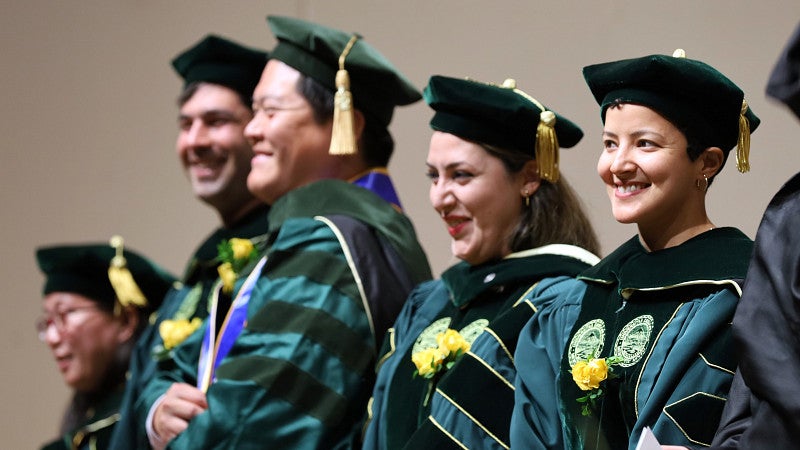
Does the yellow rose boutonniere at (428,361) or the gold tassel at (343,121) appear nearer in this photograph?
the yellow rose boutonniere at (428,361)

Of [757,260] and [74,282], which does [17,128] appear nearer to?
[74,282]

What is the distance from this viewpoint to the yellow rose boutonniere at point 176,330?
14.7 feet

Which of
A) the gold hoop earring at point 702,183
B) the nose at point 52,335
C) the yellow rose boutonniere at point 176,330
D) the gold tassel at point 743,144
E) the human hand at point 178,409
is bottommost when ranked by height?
the nose at point 52,335

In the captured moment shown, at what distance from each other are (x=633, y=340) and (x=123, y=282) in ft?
9.64

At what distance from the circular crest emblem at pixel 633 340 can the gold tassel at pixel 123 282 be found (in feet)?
9.42

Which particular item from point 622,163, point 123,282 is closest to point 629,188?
point 622,163

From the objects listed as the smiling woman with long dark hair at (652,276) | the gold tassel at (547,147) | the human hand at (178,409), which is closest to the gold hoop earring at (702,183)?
the smiling woman with long dark hair at (652,276)

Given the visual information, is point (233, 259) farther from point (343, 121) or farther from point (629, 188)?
point (629, 188)

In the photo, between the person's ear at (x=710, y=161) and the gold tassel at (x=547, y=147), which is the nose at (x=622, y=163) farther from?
the gold tassel at (x=547, y=147)

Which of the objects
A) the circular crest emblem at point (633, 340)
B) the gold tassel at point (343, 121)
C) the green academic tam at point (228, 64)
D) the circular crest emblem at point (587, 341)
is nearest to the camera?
the circular crest emblem at point (633, 340)

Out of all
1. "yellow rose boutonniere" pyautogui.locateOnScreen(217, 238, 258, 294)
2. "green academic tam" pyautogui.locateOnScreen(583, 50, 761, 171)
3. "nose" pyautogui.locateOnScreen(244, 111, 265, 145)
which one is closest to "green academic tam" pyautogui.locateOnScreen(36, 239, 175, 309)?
"yellow rose boutonniere" pyautogui.locateOnScreen(217, 238, 258, 294)

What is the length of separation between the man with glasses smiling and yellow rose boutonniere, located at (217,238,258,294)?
101 centimetres

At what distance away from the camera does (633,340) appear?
2.75 meters

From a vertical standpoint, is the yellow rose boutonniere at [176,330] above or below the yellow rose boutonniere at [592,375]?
below
